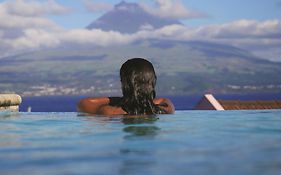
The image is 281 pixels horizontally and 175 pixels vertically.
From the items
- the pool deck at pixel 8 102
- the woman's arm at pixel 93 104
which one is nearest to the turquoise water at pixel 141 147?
the woman's arm at pixel 93 104

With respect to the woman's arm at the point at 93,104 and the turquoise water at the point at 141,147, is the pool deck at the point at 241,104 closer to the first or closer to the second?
the woman's arm at the point at 93,104

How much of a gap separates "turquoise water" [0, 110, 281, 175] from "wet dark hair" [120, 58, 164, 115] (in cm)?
39

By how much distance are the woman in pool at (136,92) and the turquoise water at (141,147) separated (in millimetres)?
295

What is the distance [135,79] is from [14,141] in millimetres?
2864

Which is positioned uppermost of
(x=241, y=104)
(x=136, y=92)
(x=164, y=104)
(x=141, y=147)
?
(x=136, y=92)

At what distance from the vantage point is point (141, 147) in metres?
6.36

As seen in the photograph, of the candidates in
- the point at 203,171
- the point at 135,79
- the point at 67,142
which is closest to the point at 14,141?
the point at 67,142

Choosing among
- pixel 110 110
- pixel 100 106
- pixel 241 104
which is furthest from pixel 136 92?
pixel 241 104

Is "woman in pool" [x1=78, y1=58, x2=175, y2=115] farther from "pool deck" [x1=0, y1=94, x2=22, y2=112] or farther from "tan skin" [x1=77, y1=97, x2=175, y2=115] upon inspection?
"pool deck" [x1=0, y1=94, x2=22, y2=112]

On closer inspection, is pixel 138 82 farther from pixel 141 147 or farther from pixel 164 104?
pixel 141 147

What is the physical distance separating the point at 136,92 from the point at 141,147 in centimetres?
335

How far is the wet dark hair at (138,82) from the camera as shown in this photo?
9570mm

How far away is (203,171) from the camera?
4668 millimetres

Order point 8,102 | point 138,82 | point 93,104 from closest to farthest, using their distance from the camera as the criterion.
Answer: point 138,82 < point 93,104 < point 8,102
